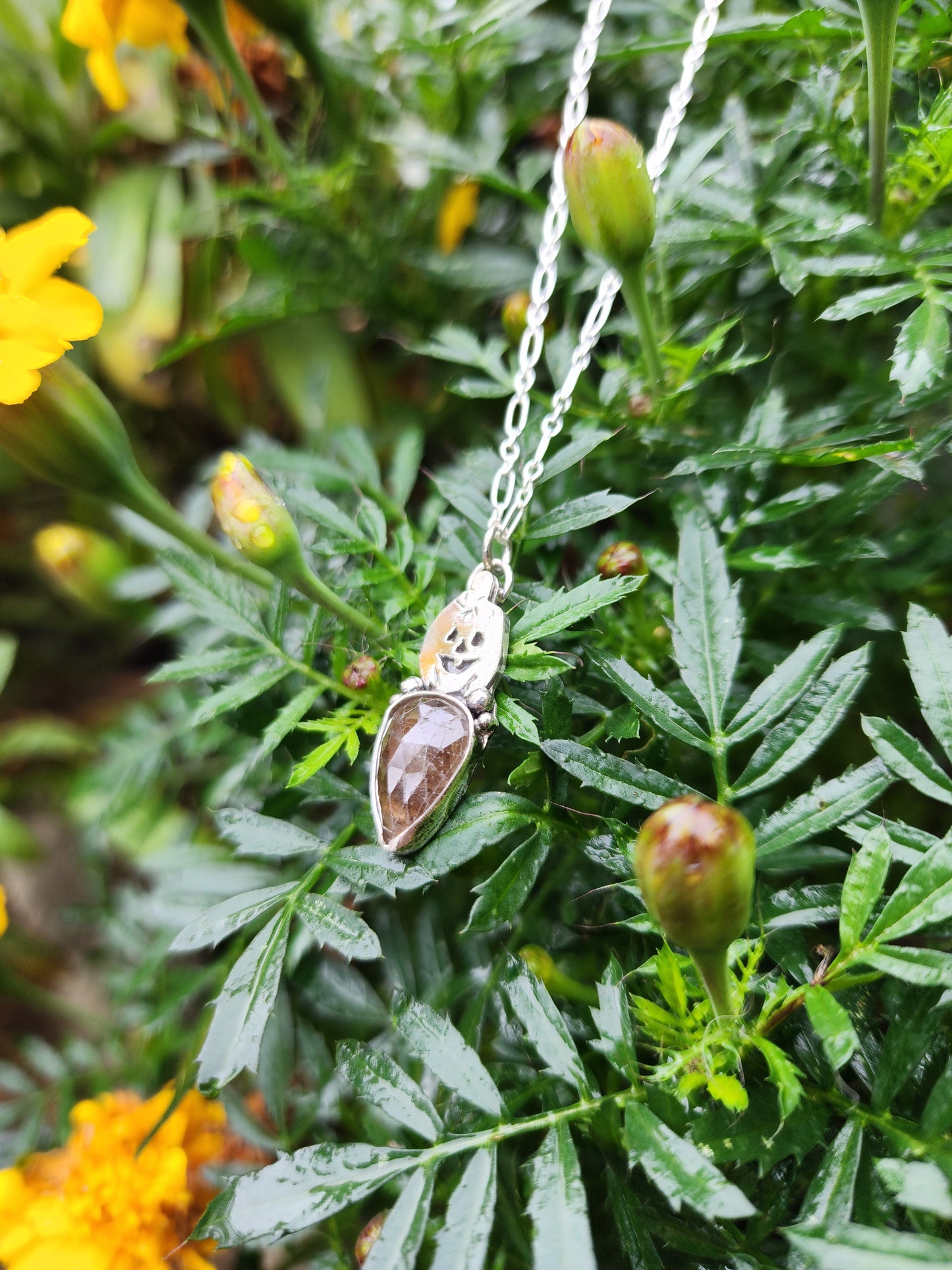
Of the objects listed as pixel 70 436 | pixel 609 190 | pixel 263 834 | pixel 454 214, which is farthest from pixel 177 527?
pixel 454 214

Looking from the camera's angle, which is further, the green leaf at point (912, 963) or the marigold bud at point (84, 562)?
the marigold bud at point (84, 562)

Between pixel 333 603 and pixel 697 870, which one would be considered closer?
pixel 697 870

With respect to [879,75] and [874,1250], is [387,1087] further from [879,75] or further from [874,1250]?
[879,75]

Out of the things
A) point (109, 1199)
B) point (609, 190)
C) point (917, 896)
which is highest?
point (609, 190)

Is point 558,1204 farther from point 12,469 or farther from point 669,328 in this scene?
point 12,469

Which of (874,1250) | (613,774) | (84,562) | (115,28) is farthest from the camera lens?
(84,562)

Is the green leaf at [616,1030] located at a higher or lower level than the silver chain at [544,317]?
lower

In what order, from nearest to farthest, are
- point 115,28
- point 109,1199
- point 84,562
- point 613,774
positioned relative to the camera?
point 613,774, point 109,1199, point 115,28, point 84,562

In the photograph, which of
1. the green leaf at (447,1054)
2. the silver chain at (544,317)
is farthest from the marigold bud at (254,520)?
the green leaf at (447,1054)

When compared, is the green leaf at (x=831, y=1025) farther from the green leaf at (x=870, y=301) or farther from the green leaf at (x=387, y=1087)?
the green leaf at (x=870, y=301)
